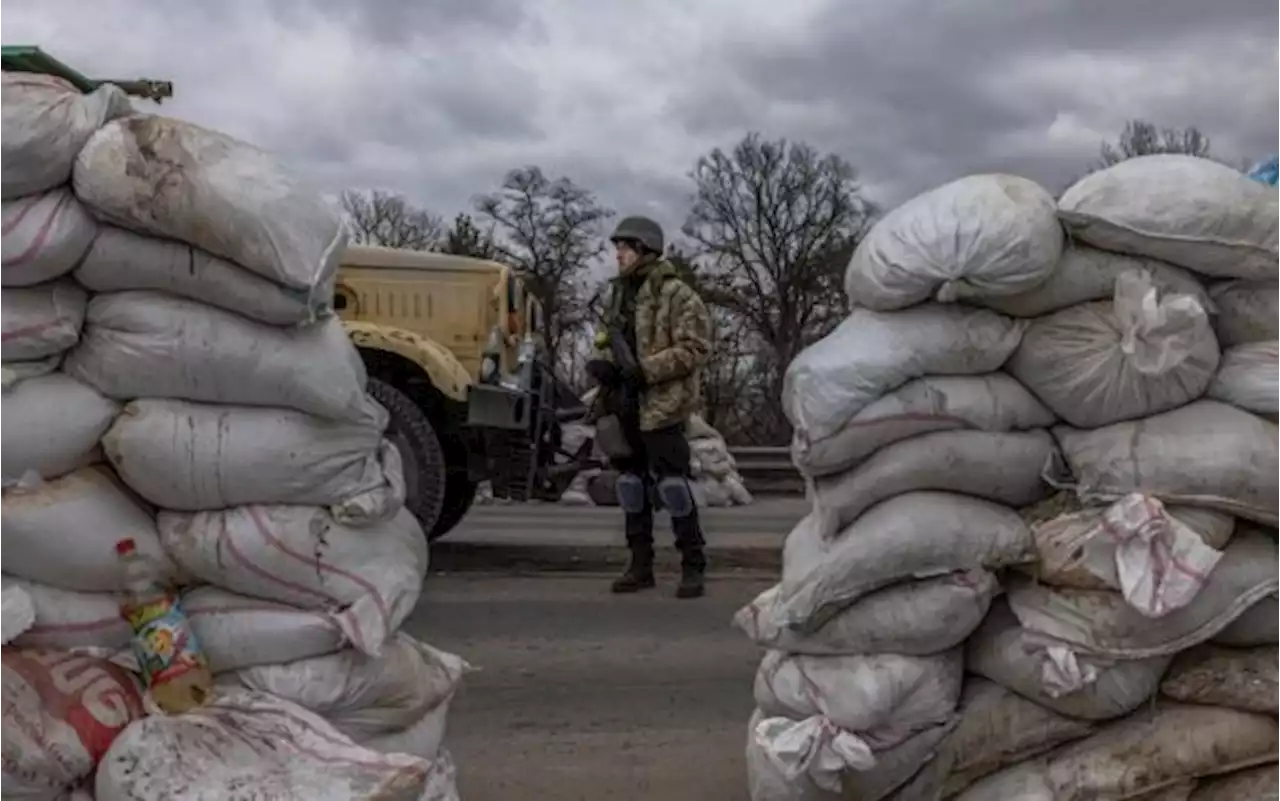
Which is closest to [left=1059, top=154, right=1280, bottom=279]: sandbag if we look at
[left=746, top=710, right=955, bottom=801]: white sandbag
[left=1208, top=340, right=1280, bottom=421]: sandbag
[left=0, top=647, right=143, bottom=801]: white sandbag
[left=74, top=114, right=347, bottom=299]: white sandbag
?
[left=1208, top=340, right=1280, bottom=421]: sandbag

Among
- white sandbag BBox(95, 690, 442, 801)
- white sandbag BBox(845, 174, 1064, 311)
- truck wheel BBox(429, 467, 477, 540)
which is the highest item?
white sandbag BBox(845, 174, 1064, 311)

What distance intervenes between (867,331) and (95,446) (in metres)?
1.62

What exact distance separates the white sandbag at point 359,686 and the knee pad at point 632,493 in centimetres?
414

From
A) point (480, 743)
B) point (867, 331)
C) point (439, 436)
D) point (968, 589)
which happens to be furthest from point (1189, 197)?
point (439, 436)

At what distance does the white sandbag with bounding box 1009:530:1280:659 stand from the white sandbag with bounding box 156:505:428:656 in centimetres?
138

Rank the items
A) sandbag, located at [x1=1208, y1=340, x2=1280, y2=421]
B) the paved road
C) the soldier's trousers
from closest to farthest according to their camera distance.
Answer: sandbag, located at [x1=1208, y1=340, x2=1280, y2=421] → the paved road → the soldier's trousers

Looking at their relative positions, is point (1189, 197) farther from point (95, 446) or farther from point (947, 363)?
point (95, 446)

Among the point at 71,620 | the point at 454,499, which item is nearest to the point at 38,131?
the point at 71,620

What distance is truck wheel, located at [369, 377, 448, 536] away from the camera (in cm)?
848

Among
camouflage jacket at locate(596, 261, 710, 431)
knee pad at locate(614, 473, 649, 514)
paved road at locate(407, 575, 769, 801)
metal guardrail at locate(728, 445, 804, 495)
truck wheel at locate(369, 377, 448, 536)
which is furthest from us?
metal guardrail at locate(728, 445, 804, 495)

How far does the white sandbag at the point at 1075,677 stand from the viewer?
10.7 feet

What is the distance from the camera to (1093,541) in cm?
328

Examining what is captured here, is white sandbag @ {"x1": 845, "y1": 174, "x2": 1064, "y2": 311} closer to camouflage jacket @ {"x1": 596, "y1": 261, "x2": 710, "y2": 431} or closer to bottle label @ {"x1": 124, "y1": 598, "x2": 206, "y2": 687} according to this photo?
bottle label @ {"x1": 124, "y1": 598, "x2": 206, "y2": 687}

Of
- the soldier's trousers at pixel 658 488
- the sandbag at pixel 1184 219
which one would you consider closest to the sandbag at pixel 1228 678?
the sandbag at pixel 1184 219
